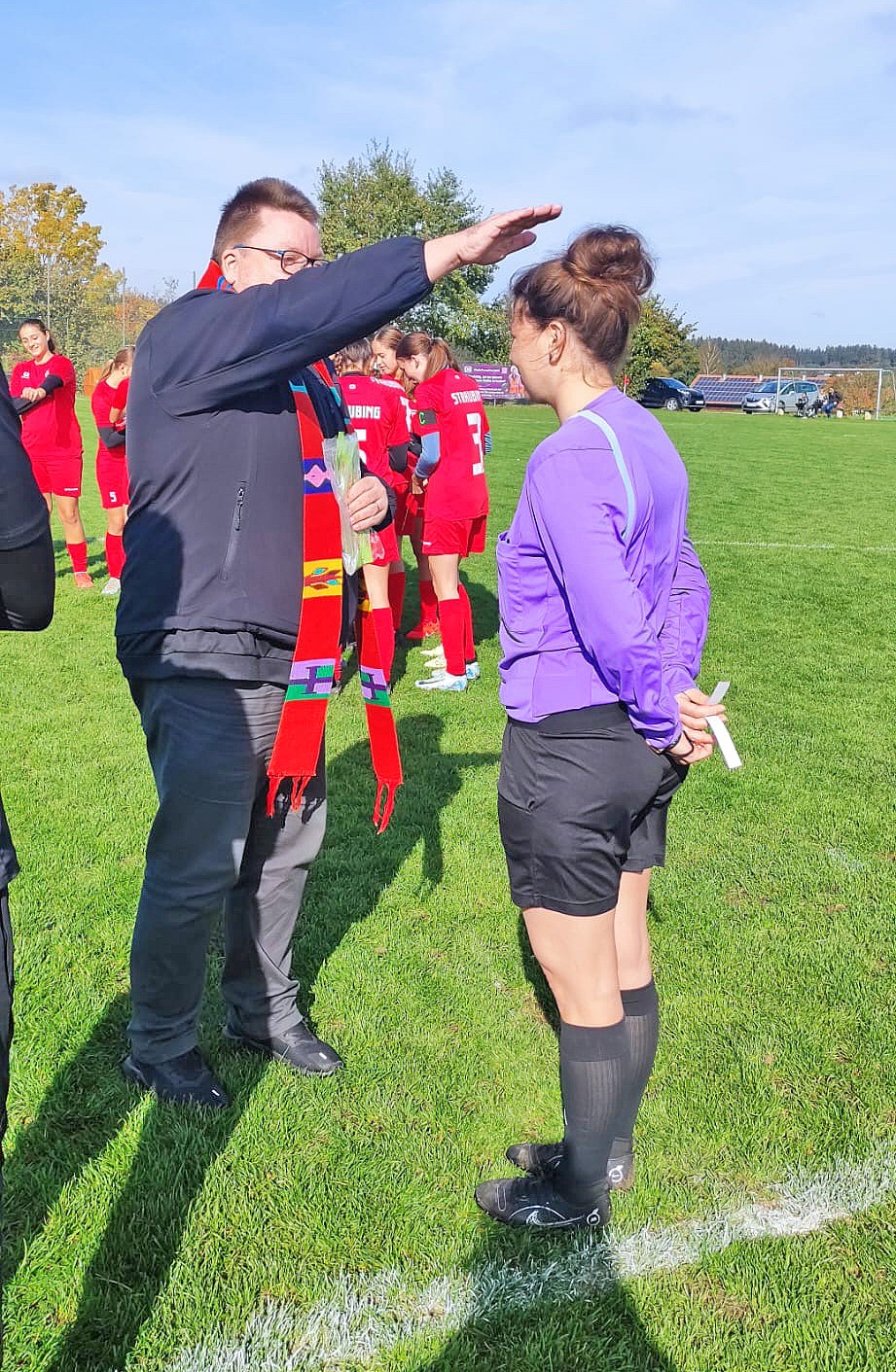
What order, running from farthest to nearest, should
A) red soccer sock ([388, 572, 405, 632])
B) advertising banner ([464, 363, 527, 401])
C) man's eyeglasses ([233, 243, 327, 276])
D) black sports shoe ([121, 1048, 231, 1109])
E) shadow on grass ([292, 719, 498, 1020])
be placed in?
advertising banner ([464, 363, 527, 401]) < red soccer sock ([388, 572, 405, 632]) < shadow on grass ([292, 719, 498, 1020]) < black sports shoe ([121, 1048, 231, 1109]) < man's eyeglasses ([233, 243, 327, 276])

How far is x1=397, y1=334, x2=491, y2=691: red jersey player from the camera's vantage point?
6.86 metres

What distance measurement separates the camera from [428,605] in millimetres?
8328

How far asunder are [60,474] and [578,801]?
27.6 feet

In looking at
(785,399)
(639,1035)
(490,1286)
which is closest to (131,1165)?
(490,1286)

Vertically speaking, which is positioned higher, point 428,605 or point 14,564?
point 14,564

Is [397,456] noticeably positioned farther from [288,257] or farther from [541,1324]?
[541,1324]

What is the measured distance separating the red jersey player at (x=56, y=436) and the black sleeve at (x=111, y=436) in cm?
98

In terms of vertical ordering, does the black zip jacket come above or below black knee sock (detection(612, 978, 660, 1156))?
above

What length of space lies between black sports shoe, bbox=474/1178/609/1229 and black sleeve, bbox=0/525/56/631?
5.92 feet

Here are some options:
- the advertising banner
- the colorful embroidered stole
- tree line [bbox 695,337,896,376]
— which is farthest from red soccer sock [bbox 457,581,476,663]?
tree line [bbox 695,337,896,376]

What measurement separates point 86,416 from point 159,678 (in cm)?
2858

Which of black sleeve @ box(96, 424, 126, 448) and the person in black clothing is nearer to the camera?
the person in black clothing

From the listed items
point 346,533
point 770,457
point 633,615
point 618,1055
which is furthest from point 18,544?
point 770,457

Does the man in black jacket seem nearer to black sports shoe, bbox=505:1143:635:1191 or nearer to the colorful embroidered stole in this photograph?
the colorful embroidered stole
